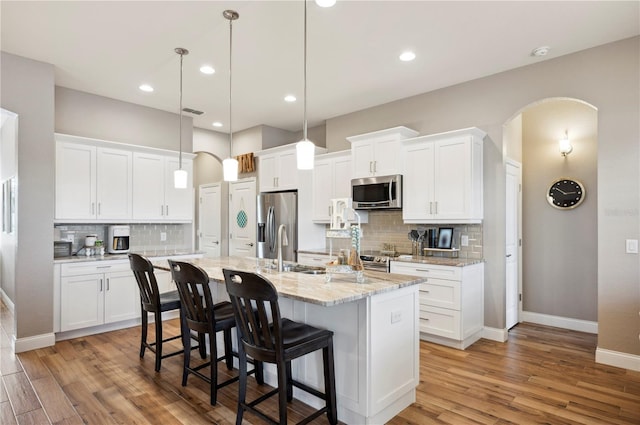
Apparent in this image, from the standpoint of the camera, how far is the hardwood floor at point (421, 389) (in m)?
2.45

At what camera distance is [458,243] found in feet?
14.4

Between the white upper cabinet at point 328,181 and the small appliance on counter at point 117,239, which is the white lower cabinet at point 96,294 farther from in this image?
the white upper cabinet at point 328,181

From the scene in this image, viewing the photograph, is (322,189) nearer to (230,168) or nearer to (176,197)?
(176,197)

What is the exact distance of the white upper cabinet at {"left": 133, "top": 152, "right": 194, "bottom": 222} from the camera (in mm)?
4902

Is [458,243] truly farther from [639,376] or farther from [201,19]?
[201,19]

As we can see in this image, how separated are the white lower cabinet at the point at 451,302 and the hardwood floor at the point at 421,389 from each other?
0.17 metres

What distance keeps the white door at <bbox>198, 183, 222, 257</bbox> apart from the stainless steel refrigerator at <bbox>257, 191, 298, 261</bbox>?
1.44 metres

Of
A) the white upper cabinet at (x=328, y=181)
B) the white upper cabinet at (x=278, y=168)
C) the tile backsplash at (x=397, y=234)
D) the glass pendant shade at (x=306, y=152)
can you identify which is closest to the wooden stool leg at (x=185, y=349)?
the glass pendant shade at (x=306, y=152)

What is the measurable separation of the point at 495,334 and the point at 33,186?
17.1 feet

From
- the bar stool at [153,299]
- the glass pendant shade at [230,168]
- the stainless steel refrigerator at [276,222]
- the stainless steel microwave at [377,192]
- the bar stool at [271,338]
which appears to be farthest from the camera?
the stainless steel refrigerator at [276,222]

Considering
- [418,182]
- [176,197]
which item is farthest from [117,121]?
[418,182]

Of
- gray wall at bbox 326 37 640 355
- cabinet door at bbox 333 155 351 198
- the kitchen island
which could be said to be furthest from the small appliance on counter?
gray wall at bbox 326 37 640 355

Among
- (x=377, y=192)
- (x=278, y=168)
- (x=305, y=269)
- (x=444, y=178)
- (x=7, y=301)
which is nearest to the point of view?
(x=305, y=269)

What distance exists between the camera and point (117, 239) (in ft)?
15.5
